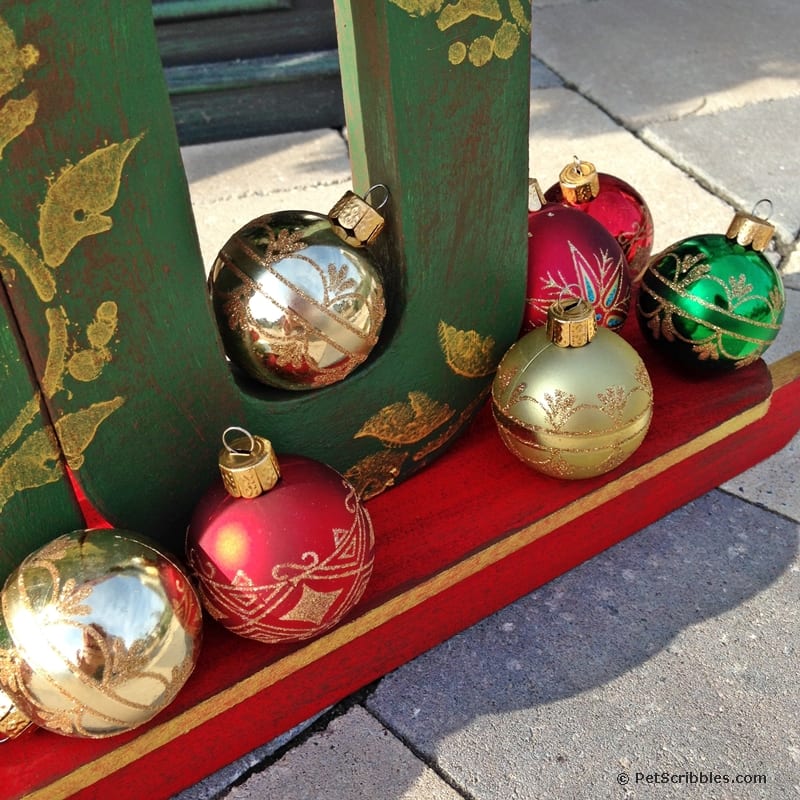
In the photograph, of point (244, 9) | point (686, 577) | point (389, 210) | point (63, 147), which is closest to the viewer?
point (63, 147)

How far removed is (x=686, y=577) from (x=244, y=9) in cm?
201

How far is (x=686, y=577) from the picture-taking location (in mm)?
1451

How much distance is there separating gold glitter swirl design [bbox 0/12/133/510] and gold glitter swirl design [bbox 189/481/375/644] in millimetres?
195

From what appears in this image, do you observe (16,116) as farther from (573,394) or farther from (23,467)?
(573,394)

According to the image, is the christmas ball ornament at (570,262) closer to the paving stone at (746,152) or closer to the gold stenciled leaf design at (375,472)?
the gold stenciled leaf design at (375,472)

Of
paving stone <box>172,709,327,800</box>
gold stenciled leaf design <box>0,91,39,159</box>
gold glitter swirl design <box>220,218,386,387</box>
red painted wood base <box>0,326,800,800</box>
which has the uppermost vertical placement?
gold stenciled leaf design <box>0,91,39,159</box>

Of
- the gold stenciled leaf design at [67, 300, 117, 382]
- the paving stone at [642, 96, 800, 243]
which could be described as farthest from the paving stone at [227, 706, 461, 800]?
the paving stone at [642, 96, 800, 243]

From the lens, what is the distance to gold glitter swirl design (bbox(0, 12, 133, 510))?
90 cm

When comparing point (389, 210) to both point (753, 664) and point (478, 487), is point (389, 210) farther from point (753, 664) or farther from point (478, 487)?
point (753, 664)

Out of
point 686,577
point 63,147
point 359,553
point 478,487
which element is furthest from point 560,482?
point 63,147

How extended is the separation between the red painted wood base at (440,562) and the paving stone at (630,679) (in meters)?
0.05

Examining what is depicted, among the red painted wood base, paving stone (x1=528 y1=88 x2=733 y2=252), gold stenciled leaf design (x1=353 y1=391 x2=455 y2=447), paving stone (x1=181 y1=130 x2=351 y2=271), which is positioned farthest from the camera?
paving stone (x1=181 y1=130 x2=351 y2=271)

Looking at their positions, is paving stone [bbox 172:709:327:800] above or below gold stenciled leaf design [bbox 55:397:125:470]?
below

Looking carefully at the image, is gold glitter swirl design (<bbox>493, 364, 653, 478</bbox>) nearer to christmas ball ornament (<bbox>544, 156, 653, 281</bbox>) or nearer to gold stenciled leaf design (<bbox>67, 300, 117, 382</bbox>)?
christmas ball ornament (<bbox>544, 156, 653, 281</bbox>)
